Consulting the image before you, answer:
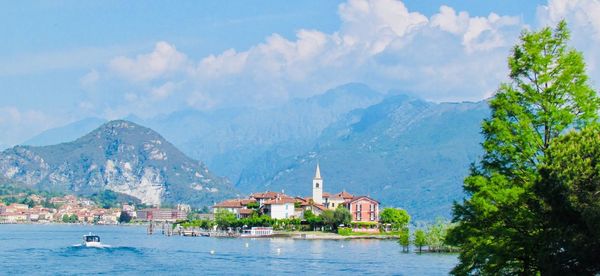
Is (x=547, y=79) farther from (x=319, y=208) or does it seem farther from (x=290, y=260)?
(x=319, y=208)

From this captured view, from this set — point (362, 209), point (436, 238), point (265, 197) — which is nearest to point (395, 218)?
point (362, 209)

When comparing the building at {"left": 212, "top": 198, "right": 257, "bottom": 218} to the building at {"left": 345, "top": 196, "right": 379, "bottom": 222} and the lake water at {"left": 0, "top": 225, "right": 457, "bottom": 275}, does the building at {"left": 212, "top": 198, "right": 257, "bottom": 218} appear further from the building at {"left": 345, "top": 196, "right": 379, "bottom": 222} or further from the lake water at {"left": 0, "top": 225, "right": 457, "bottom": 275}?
the lake water at {"left": 0, "top": 225, "right": 457, "bottom": 275}

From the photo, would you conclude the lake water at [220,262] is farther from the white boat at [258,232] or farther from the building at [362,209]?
the building at [362,209]

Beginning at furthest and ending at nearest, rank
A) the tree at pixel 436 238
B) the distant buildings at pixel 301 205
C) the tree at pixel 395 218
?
the distant buildings at pixel 301 205, the tree at pixel 395 218, the tree at pixel 436 238

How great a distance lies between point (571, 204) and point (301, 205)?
514 feet

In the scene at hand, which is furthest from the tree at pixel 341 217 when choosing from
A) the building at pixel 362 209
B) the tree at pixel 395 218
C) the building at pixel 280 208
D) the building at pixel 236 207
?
the building at pixel 236 207

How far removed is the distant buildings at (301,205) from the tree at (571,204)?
150 m

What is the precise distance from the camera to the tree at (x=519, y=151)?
87.2 feet

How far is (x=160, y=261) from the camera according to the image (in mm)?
87750

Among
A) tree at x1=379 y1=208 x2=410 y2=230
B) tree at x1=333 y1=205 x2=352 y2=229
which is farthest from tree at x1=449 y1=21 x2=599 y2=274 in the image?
tree at x1=379 y1=208 x2=410 y2=230

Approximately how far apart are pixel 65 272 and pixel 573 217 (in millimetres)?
54647

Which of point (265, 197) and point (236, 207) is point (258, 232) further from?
point (236, 207)

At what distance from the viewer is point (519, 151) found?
1081 inches

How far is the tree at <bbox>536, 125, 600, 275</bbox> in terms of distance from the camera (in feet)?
82.8
